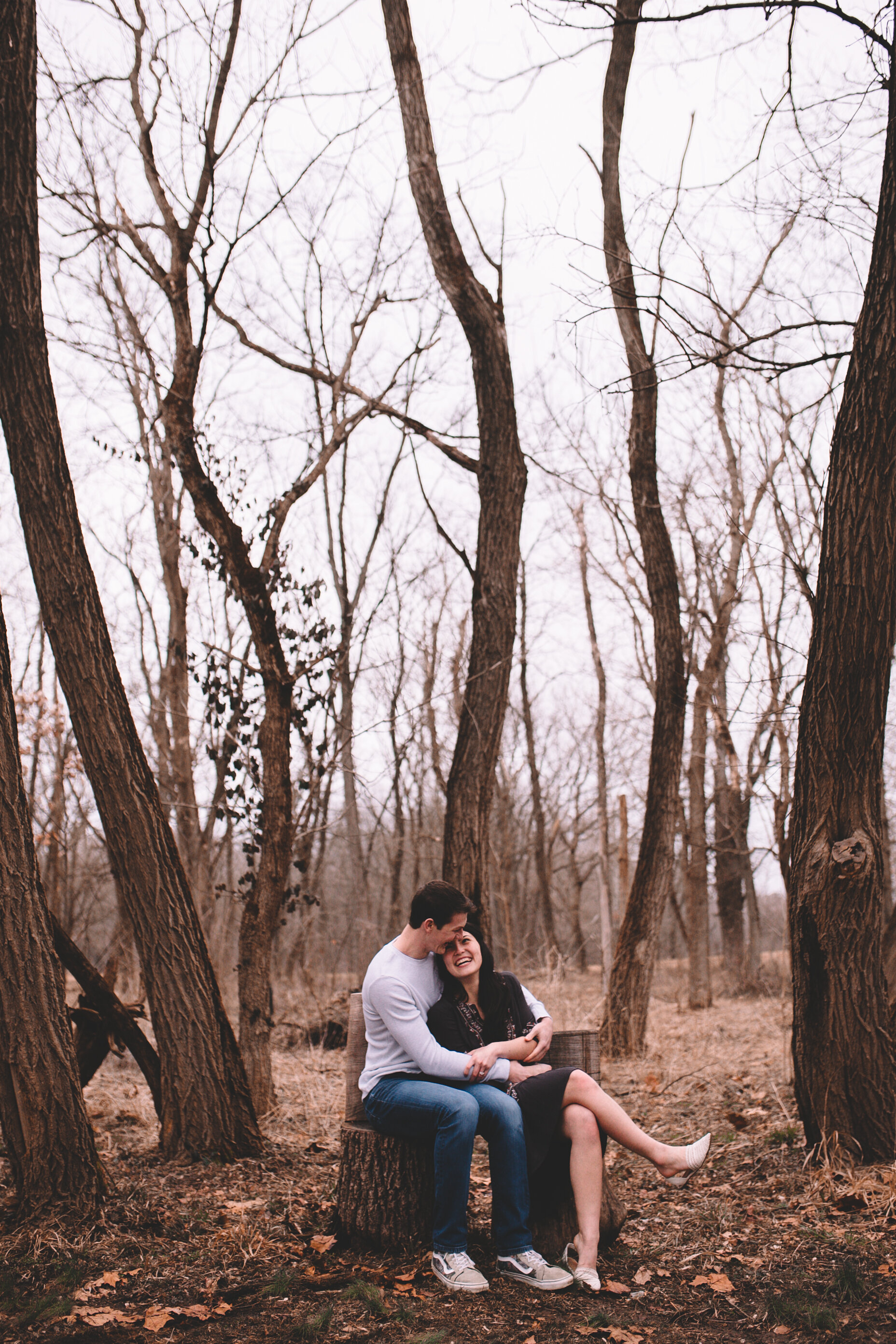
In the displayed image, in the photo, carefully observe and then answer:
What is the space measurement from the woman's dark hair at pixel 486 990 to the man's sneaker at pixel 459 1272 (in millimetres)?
819

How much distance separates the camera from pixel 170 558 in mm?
11562

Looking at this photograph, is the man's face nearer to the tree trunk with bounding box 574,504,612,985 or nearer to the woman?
the woman

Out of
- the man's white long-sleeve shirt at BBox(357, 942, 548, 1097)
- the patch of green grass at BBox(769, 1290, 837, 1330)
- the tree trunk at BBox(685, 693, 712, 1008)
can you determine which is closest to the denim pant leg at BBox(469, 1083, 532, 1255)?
the man's white long-sleeve shirt at BBox(357, 942, 548, 1097)

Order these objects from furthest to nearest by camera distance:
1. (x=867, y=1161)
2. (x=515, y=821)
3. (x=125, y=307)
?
(x=515, y=821) → (x=125, y=307) → (x=867, y=1161)

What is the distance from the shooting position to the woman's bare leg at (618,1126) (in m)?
3.52

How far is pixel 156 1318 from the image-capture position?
3004 mm

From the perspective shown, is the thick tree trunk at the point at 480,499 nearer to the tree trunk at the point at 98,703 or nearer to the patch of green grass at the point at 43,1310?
the tree trunk at the point at 98,703

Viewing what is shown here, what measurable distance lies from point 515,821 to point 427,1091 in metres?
23.3

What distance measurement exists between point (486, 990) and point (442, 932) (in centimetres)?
36

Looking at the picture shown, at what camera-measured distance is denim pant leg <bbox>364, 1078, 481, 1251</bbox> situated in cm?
332

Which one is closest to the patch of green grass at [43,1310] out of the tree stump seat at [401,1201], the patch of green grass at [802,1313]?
the tree stump seat at [401,1201]

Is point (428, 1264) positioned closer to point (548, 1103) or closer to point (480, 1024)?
point (548, 1103)

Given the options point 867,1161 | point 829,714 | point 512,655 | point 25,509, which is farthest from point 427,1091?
point 512,655

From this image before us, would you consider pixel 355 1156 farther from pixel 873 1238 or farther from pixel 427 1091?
pixel 873 1238
